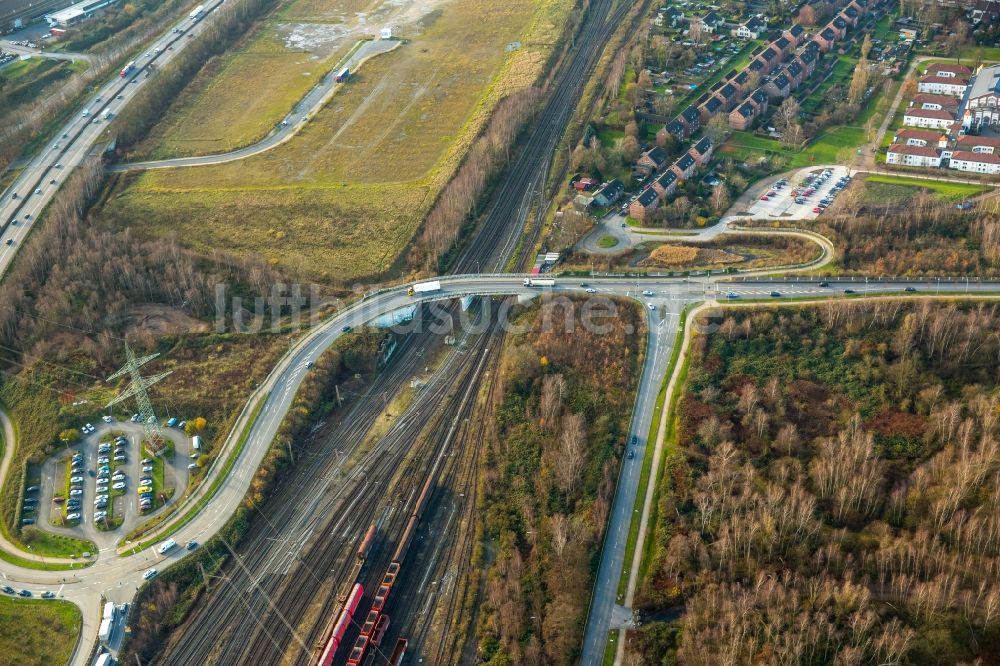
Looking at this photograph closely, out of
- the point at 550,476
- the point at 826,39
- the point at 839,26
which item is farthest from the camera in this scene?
the point at 839,26

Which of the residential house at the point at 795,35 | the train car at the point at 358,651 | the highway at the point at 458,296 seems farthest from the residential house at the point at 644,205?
the train car at the point at 358,651

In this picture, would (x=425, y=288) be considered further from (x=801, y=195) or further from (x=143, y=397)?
(x=801, y=195)

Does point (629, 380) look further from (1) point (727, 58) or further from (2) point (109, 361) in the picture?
(1) point (727, 58)

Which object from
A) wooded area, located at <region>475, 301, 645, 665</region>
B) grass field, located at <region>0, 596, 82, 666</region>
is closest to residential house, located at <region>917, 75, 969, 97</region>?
wooded area, located at <region>475, 301, 645, 665</region>

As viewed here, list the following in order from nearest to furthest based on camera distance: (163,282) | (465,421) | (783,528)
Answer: (783,528) → (465,421) → (163,282)

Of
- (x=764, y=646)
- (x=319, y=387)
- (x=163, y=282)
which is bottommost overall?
(x=764, y=646)

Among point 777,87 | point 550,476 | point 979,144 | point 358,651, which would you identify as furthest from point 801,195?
point 358,651

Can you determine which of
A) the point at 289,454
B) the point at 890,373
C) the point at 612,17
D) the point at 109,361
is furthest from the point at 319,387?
the point at 612,17
